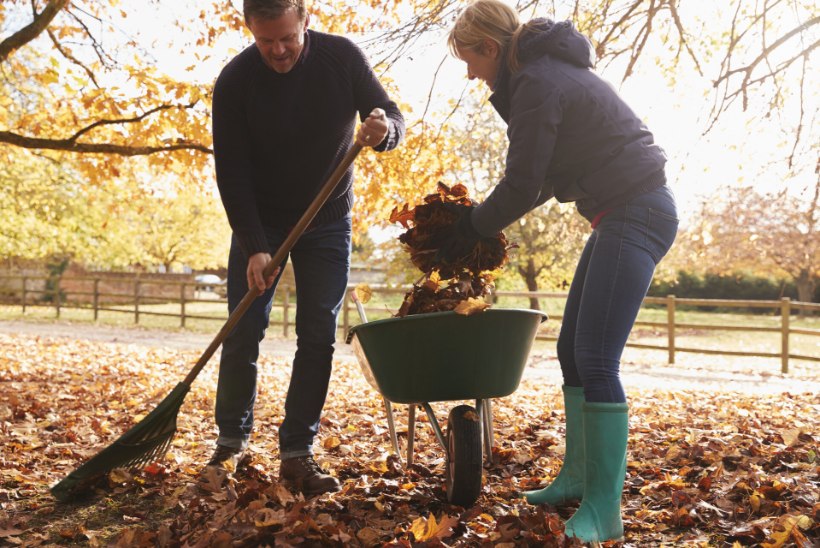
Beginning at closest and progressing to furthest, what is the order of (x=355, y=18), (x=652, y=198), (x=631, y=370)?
(x=652, y=198), (x=355, y=18), (x=631, y=370)

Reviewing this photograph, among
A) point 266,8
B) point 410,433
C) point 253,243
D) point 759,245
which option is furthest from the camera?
point 759,245

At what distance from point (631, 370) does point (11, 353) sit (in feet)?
26.4

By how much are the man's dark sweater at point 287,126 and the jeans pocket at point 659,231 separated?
3.42ft

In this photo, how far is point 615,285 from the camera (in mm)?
2211

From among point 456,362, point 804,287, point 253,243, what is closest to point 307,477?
point 456,362

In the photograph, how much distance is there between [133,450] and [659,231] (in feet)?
7.18

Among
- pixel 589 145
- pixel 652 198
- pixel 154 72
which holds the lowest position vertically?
pixel 652 198

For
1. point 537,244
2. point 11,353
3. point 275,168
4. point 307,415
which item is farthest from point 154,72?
point 537,244

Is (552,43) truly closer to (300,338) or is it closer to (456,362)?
(456,362)

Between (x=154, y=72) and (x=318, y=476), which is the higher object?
(x=154, y=72)

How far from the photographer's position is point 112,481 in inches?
114

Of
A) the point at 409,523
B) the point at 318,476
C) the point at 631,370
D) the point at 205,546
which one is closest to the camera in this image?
the point at 205,546

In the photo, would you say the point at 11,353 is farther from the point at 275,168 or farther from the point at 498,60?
the point at 498,60

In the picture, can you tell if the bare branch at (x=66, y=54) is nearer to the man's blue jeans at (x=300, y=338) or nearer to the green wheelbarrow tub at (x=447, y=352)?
the man's blue jeans at (x=300, y=338)
